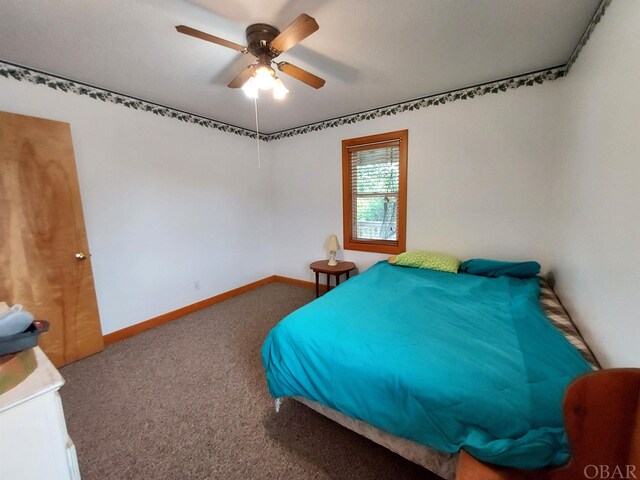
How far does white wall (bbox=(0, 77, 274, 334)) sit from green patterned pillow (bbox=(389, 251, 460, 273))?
88.8 inches

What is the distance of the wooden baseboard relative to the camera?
2480 mm

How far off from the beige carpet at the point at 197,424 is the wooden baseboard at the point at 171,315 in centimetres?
13

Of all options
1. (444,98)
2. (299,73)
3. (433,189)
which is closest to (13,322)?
(299,73)

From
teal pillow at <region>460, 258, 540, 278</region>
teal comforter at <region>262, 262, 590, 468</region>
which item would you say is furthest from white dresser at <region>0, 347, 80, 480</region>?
teal pillow at <region>460, 258, 540, 278</region>

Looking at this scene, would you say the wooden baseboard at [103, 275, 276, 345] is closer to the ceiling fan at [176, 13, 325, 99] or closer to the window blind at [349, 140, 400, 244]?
the window blind at [349, 140, 400, 244]

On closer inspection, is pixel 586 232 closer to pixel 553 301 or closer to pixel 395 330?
pixel 553 301

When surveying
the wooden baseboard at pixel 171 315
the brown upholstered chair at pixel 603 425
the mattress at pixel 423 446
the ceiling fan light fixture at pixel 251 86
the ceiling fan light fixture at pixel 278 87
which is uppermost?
the ceiling fan light fixture at pixel 251 86

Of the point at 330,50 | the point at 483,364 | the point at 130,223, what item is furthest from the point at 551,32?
the point at 130,223

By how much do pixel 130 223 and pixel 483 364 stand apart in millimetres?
3060

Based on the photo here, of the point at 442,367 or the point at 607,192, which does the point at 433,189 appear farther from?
the point at 442,367

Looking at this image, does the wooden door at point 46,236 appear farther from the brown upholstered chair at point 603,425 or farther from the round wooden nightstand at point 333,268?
the brown upholstered chair at point 603,425

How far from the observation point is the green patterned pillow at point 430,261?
97.5 inches

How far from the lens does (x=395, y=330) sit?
139cm

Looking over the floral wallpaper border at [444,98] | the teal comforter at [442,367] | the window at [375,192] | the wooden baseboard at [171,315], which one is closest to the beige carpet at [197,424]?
the wooden baseboard at [171,315]
